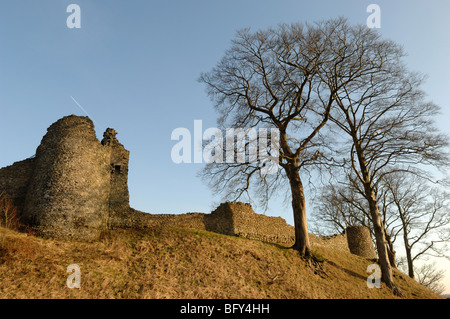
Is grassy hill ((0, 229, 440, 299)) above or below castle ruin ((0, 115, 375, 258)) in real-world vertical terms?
below

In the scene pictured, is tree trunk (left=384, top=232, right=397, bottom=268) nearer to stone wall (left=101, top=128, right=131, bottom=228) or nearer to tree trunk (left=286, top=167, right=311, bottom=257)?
tree trunk (left=286, top=167, right=311, bottom=257)

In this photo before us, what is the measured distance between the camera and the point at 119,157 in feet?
51.7

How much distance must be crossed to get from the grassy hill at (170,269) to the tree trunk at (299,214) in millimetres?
662

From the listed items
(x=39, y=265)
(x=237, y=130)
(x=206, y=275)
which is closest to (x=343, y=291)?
(x=206, y=275)

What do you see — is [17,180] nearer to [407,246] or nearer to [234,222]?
[234,222]

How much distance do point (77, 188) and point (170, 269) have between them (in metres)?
5.60

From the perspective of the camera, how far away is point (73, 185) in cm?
1273

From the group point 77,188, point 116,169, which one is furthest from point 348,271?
point 77,188

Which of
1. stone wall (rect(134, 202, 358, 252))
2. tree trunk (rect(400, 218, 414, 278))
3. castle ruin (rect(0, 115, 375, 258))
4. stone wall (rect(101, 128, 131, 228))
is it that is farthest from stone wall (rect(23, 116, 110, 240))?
tree trunk (rect(400, 218, 414, 278))

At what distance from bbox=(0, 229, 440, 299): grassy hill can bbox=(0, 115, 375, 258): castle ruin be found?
2.80ft

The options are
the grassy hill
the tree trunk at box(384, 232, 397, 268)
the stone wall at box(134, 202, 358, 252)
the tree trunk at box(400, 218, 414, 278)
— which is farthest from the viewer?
the tree trunk at box(400, 218, 414, 278)

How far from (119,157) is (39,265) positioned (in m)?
7.51

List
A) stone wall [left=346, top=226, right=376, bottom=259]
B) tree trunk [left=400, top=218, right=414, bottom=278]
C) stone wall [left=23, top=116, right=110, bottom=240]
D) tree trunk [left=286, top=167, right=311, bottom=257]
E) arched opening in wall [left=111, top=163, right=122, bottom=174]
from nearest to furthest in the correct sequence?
stone wall [left=23, top=116, right=110, bottom=240]
tree trunk [left=286, top=167, right=311, bottom=257]
arched opening in wall [left=111, top=163, right=122, bottom=174]
tree trunk [left=400, top=218, right=414, bottom=278]
stone wall [left=346, top=226, right=376, bottom=259]

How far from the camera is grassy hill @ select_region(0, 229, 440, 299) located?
8.66 metres
